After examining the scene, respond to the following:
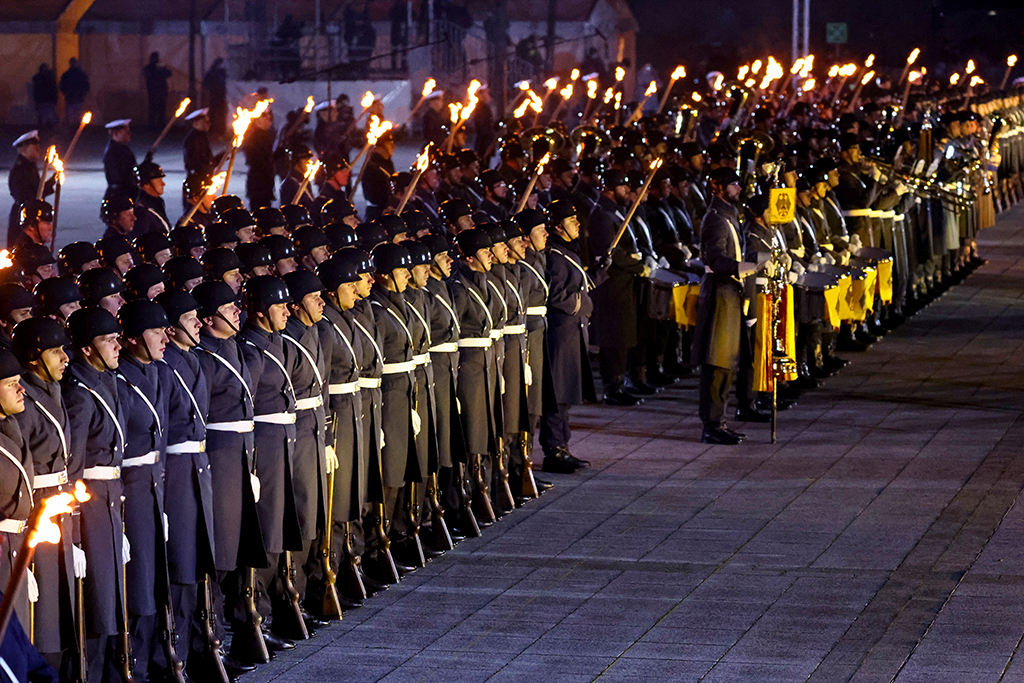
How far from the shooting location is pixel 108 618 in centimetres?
821

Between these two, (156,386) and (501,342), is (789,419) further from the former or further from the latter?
(156,386)

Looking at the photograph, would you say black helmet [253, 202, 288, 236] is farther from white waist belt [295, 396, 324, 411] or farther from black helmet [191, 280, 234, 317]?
black helmet [191, 280, 234, 317]

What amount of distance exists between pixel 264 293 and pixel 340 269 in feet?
3.19

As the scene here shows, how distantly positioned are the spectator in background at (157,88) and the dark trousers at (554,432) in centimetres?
2951

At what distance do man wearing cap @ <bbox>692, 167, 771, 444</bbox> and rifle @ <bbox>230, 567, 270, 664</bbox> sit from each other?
622 centimetres

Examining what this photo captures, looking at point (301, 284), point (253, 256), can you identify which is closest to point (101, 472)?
point (301, 284)

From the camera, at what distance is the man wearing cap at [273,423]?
9.48 meters

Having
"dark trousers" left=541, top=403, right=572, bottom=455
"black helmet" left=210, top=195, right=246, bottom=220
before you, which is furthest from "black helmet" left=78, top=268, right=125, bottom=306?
"dark trousers" left=541, top=403, right=572, bottom=455

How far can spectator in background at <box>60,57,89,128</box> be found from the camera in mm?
38375

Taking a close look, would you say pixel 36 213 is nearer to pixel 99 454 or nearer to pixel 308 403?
pixel 308 403

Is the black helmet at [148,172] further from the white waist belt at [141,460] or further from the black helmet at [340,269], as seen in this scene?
the white waist belt at [141,460]

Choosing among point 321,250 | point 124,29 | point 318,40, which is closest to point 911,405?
point 321,250

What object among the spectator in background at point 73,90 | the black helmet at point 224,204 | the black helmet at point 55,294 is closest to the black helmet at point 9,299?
the black helmet at point 55,294

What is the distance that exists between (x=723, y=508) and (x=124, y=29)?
36.2 meters
